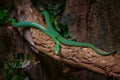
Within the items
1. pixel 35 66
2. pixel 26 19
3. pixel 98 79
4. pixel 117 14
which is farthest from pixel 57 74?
pixel 117 14

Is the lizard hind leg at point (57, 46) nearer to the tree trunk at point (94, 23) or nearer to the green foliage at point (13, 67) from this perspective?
the tree trunk at point (94, 23)

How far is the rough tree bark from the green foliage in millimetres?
149

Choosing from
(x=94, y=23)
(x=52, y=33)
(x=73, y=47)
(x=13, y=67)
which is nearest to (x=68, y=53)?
(x=73, y=47)

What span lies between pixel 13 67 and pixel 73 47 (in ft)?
3.59

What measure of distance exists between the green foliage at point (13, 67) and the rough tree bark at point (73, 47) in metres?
0.15

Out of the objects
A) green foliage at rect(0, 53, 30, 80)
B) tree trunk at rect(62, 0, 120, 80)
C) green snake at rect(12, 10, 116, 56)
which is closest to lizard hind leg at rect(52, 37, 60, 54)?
green snake at rect(12, 10, 116, 56)

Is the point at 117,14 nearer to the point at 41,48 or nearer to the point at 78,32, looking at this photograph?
the point at 78,32

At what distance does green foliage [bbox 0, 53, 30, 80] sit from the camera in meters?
3.61

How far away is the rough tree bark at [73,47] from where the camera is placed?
2.69 meters

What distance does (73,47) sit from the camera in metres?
3.01

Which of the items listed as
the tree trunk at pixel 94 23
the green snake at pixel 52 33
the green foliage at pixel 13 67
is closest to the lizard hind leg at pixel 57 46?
the green snake at pixel 52 33

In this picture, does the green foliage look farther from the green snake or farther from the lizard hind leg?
the lizard hind leg

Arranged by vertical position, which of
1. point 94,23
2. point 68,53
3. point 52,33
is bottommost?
point 68,53

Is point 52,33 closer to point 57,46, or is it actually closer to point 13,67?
point 57,46
